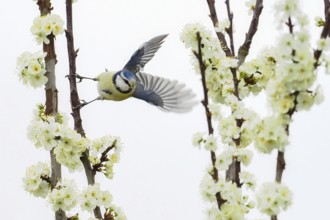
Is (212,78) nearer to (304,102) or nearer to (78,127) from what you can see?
(78,127)

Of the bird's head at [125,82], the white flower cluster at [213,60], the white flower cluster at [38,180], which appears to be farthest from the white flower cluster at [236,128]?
the white flower cluster at [38,180]

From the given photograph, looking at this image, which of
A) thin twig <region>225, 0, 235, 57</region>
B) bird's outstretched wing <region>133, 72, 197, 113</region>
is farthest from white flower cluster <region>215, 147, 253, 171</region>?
thin twig <region>225, 0, 235, 57</region>

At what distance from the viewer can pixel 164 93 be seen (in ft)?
9.21

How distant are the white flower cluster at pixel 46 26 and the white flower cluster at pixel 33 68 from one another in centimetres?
7

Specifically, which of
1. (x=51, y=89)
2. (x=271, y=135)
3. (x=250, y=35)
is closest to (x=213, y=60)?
(x=250, y=35)

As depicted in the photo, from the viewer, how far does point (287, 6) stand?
194 centimetres

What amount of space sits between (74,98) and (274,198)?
0.96 meters

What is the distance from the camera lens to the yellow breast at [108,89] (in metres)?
3.04

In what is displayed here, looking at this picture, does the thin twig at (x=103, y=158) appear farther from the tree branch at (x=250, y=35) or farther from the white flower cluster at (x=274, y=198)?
the white flower cluster at (x=274, y=198)

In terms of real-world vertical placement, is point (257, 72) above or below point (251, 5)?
below

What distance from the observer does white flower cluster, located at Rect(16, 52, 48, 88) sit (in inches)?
106

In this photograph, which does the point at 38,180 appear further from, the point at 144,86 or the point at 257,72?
the point at 257,72

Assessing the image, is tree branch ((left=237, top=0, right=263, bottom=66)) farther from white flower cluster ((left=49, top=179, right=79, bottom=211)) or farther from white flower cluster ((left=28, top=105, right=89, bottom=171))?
white flower cluster ((left=49, top=179, right=79, bottom=211))

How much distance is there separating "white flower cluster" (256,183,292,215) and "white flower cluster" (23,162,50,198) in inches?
38.8
